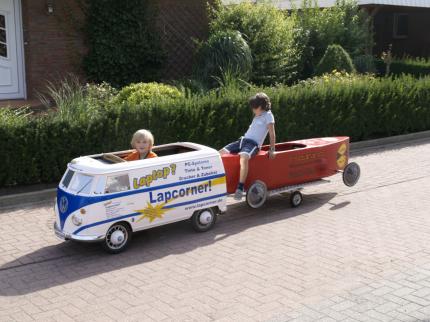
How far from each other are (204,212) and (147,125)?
274 centimetres

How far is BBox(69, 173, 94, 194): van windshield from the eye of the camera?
258 inches

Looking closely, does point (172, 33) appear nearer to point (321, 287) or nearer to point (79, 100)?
point (79, 100)

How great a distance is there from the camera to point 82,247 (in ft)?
22.8

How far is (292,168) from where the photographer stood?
330 inches

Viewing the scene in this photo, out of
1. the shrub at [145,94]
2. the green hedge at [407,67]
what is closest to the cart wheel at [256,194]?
the shrub at [145,94]

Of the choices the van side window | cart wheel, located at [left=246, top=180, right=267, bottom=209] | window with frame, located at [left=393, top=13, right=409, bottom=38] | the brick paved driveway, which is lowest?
the brick paved driveway

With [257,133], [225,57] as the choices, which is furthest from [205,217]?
[225,57]

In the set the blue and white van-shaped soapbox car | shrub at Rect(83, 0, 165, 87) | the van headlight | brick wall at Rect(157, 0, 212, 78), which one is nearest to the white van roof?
the blue and white van-shaped soapbox car

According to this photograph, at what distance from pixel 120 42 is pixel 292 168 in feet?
25.4

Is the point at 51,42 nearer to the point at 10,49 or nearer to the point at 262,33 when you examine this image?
the point at 10,49

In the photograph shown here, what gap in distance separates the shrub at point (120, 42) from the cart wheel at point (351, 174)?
23.8 ft

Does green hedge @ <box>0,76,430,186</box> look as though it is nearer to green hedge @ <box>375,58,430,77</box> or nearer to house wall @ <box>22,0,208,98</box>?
house wall @ <box>22,0,208,98</box>

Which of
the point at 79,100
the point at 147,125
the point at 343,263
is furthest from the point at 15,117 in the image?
the point at 343,263

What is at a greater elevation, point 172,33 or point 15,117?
point 172,33
